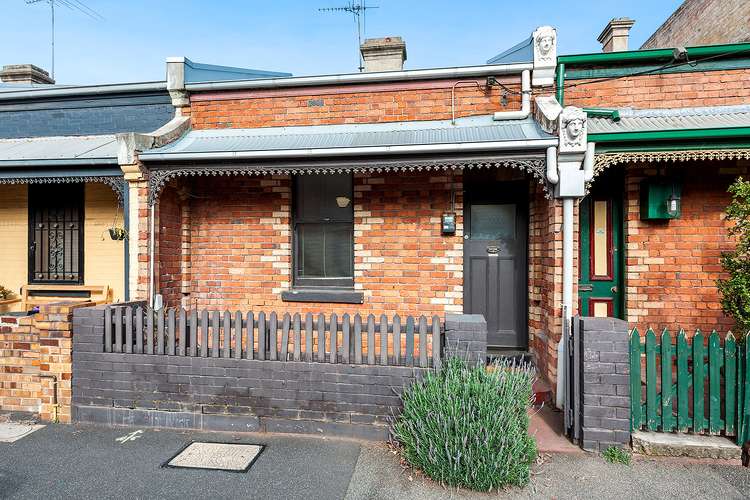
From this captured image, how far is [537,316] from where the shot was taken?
18.1ft

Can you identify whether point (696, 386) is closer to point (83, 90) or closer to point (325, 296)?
point (325, 296)

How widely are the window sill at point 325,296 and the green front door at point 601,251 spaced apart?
122 inches

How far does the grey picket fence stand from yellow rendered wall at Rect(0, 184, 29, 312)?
4396mm

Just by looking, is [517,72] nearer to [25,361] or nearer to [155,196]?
[155,196]

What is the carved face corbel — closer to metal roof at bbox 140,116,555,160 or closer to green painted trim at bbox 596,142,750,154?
metal roof at bbox 140,116,555,160

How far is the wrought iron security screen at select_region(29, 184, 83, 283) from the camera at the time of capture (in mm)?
7191

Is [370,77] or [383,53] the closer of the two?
[370,77]

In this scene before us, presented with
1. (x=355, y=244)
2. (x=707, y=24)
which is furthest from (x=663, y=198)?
(x=707, y=24)

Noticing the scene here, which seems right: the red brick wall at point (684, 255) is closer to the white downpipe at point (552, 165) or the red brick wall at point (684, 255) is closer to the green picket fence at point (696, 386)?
the white downpipe at point (552, 165)

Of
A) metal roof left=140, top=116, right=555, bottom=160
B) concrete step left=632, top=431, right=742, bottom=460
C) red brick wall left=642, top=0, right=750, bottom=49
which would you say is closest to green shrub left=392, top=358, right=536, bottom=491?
concrete step left=632, top=431, right=742, bottom=460

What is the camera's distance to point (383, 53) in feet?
22.6

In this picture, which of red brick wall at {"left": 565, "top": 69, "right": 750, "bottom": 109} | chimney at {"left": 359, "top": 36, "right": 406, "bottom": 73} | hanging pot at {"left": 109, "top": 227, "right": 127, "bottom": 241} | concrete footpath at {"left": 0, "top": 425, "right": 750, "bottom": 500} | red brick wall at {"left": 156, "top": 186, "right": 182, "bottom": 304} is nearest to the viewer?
concrete footpath at {"left": 0, "top": 425, "right": 750, "bottom": 500}

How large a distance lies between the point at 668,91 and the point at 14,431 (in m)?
8.38

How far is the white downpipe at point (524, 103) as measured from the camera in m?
5.28
